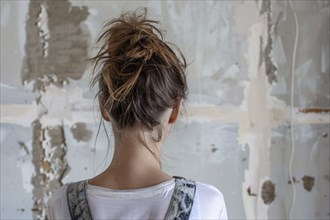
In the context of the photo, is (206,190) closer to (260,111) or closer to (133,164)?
(133,164)

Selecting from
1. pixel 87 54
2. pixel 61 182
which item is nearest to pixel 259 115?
pixel 87 54

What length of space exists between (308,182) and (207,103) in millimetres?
619

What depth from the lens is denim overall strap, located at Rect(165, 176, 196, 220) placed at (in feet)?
2.97

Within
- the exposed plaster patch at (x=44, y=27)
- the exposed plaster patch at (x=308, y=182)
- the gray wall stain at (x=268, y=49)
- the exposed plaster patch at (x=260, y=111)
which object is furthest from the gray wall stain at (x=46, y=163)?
the exposed plaster patch at (x=308, y=182)

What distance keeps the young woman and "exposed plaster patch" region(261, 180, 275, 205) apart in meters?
1.19

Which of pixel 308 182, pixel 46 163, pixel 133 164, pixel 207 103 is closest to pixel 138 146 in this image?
pixel 133 164

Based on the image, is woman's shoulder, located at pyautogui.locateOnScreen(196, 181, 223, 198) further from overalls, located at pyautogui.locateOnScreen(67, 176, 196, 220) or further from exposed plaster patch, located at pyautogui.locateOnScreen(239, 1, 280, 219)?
exposed plaster patch, located at pyautogui.locateOnScreen(239, 1, 280, 219)

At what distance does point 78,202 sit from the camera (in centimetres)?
94

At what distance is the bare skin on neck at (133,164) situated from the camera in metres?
0.95

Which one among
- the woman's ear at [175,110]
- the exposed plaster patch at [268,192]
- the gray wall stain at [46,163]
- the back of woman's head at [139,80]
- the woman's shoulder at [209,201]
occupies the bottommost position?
the exposed plaster patch at [268,192]

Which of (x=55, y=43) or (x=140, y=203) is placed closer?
(x=140, y=203)

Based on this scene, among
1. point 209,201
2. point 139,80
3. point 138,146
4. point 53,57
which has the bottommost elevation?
point 209,201

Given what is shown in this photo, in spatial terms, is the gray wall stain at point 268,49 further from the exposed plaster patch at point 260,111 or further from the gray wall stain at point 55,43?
the gray wall stain at point 55,43

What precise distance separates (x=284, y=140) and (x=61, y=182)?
109 centimetres
